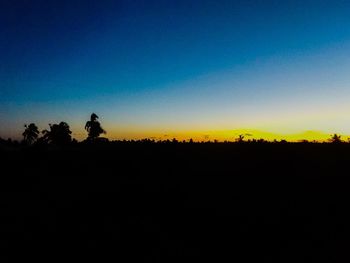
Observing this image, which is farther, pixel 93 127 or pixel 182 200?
pixel 93 127

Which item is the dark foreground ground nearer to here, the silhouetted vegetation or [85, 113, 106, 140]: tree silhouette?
the silhouetted vegetation

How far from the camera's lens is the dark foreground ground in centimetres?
1235

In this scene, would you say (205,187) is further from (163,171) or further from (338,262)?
(338,262)

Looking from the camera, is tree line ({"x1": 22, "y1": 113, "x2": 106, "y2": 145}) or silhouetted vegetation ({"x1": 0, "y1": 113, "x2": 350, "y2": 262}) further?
tree line ({"x1": 22, "y1": 113, "x2": 106, "y2": 145})

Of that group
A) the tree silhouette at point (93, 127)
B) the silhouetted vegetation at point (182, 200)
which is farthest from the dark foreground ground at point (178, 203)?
the tree silhouette at point (93, 127)

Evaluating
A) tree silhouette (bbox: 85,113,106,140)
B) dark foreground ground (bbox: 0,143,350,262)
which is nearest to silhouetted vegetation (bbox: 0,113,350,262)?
dark foreground ground (bbox: 0,143,350,262)

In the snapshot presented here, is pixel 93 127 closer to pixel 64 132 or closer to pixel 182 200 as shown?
pixel 64 132

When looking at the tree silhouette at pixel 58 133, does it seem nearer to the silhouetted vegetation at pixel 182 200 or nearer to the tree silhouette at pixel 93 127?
the tree silhouette at pixel 93 127

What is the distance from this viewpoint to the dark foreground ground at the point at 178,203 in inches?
486

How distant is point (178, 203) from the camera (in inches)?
647

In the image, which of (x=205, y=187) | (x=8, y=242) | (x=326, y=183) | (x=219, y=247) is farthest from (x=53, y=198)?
(x=326, y=183)

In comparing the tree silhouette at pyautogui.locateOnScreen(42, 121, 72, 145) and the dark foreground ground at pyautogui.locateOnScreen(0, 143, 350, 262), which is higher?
the tree silhouette at pyautogui.locateOnScreen(42, 121, 72, 145)

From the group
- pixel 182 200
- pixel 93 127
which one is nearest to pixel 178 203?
pixel 182 200

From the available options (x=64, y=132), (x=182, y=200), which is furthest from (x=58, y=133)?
(x=182, y=200)
